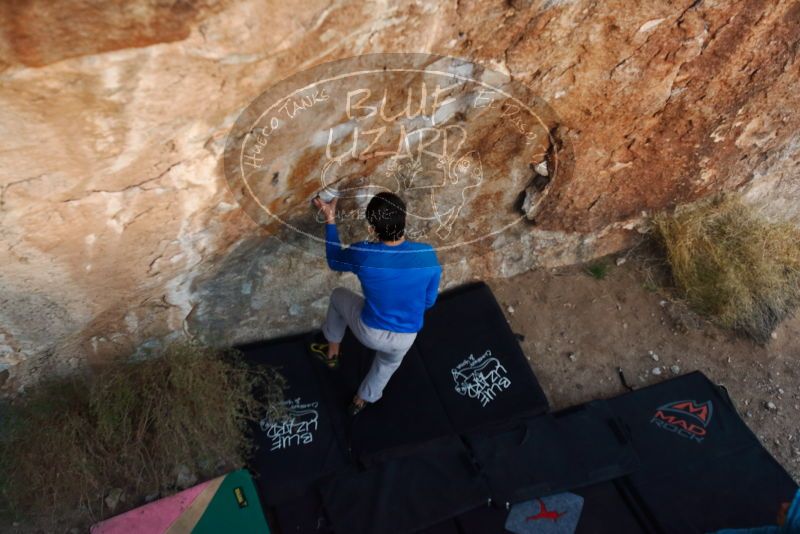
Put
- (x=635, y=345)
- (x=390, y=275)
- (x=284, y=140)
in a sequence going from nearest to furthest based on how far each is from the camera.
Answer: (x=284, y=140) → (x=390, y=275) → (x=635, y=345)

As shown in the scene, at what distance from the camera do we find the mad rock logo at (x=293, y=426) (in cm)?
234

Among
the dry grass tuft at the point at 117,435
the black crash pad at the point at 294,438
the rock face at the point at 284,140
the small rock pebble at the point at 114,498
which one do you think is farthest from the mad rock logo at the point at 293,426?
the small rock pebble at the point at 114,498

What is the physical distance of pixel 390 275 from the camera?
6.24 feet

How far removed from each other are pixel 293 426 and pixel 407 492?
55 centimetres

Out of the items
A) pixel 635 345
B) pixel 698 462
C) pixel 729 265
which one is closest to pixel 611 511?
pixel 698 462

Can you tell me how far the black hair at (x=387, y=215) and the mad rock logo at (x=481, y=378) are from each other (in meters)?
1.02

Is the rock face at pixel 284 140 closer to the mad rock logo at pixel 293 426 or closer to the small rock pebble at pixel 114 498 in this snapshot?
the mad rock logo at pixel 293 426

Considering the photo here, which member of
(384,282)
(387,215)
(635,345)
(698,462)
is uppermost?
(387,215)

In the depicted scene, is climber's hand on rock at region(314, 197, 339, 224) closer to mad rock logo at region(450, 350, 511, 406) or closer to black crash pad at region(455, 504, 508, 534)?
mad rock logo at region(450, 350, 511, 406)

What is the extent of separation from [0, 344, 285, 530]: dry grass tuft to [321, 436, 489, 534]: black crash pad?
0.45 metres

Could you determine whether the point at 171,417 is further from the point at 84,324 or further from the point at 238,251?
the point at 238,251

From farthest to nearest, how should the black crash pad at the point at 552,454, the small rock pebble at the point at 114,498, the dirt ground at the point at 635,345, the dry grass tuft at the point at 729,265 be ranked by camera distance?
the dry grass tuft at the point at 729,265
the dirt ground at the point at 635,345
the black crash pad at the point at 552,454
the small rock pebble at the point at 114,498

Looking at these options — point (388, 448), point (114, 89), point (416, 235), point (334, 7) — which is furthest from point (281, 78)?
point (388, 448)

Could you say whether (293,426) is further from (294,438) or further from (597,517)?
(597,517)
